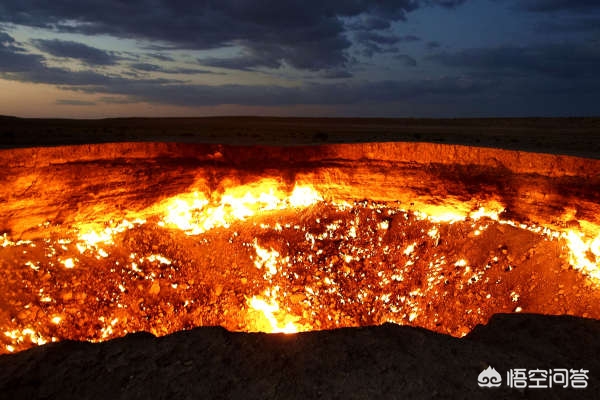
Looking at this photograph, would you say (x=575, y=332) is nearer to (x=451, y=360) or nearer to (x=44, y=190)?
(x=451, y=360)

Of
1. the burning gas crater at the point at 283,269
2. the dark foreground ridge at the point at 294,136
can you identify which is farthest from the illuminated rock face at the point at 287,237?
the dark foreground ridge at the point at 294,136

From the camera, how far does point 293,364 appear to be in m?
3.03

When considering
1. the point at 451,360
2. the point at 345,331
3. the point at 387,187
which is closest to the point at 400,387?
the point at 451,360

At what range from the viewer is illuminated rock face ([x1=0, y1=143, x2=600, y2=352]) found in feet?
22.5

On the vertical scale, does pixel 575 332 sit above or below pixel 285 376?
below

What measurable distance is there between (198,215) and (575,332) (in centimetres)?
793

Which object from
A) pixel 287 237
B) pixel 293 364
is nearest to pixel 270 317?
pixel 287 237

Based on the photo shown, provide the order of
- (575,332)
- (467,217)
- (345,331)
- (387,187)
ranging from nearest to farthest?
(345,331)
(575,332)
(467,217)
(387,187)

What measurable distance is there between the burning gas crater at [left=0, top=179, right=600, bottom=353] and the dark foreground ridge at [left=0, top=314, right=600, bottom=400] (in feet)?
11.8

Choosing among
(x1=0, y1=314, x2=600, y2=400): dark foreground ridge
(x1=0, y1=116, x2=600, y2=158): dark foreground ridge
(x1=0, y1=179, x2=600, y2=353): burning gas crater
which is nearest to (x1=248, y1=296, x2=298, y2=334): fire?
(x1=0, y1=179, x2=600, y2=353): burning gas crater

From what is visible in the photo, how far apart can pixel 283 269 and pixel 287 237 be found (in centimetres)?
93

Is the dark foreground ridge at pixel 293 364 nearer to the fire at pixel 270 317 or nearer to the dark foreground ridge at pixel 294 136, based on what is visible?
the fire at pixel 270 317

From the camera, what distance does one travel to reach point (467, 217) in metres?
8.23

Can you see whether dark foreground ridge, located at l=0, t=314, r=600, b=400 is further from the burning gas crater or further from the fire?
the fire
